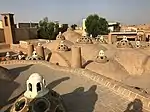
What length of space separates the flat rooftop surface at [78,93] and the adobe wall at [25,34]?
63.9 ft

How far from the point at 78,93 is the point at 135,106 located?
1881 millimetres

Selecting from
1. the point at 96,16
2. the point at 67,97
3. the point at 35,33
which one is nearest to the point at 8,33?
the point at 35,33

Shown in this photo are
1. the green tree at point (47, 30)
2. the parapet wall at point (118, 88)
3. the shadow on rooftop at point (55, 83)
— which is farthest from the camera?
the green tree at point (47, 30)

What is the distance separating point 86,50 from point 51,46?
13.2 feet

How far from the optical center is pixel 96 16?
3544cm

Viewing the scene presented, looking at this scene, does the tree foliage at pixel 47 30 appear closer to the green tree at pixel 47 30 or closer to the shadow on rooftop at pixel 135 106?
the green tree at pixel 47 30

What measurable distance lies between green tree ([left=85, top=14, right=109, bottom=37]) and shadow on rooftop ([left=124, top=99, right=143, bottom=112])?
28915mm

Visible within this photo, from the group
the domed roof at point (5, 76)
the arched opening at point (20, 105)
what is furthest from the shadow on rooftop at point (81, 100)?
the domed roof at point (5, 76)

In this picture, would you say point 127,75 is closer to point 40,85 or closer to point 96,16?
point 40,85

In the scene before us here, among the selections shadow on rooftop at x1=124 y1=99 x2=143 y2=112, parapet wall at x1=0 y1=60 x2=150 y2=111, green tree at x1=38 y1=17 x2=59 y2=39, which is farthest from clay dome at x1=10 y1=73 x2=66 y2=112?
green tree at x1=38 y1=17 x2=59 y2=39

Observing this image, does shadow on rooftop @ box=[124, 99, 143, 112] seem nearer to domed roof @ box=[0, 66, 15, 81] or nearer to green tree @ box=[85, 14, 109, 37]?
domed roof @ box=[0, 66, 15, 81]

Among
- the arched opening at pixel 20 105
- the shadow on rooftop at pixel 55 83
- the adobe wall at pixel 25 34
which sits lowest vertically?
the shadow on rooftop at pixel 55 83

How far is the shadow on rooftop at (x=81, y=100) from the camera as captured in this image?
581cm

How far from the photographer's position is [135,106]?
18.4 ft
